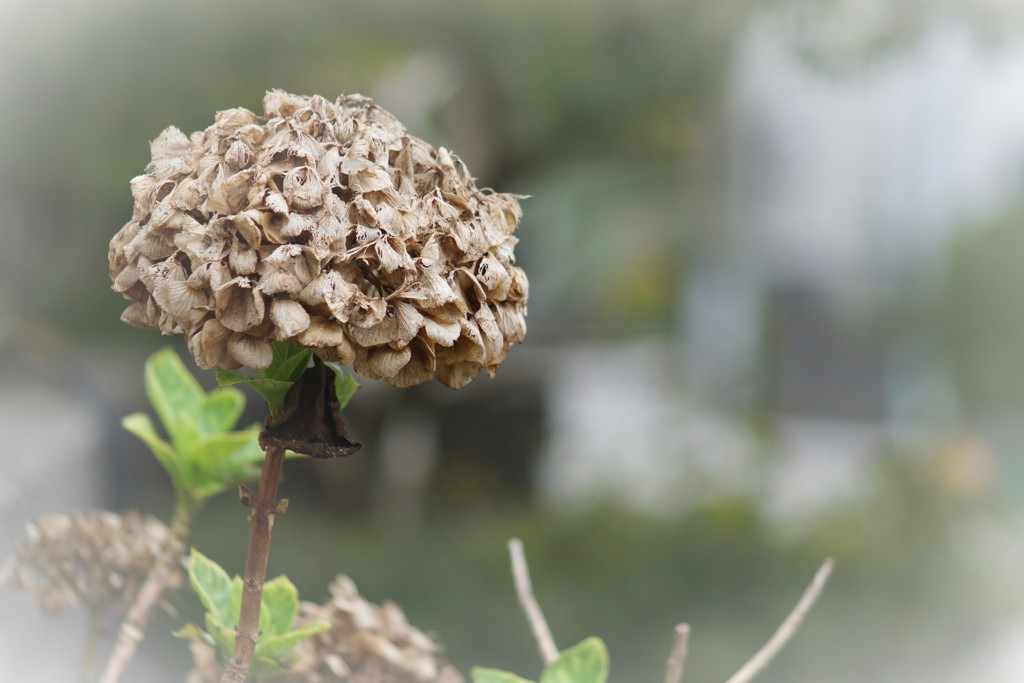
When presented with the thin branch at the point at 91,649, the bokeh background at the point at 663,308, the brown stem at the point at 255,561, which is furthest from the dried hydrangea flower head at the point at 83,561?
the bokeh background at the point at 663,308

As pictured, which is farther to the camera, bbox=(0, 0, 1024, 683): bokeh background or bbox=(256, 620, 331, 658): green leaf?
bbox=(0, 0, 1024, 683): bokeh background

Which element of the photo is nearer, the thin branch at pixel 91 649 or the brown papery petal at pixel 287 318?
the brown papery petal at pixel 287 318

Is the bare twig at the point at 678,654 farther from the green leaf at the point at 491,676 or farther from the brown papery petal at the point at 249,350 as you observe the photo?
the brown papery petal at the point at 249,350

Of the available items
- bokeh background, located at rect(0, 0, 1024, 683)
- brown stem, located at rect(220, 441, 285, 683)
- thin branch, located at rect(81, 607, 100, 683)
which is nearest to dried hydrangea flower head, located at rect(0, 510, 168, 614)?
thin branch, located at rect(81, 607, 100, 683)

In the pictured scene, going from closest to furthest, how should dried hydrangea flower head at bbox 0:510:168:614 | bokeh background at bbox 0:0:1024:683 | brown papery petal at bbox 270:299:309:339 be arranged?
brown papery petal at bbox 270:299:309:339 → dried hydrangea flower head at bbox 0:510:168:614 → bokeh background at bbox 0:0:1024:683

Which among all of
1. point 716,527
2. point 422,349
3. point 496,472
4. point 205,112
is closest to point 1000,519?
point 716,527

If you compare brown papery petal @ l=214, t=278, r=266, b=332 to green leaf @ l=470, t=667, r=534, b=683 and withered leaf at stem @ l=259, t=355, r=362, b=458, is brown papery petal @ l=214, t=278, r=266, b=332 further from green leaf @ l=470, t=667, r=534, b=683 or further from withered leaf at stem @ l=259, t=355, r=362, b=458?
green leaf @ l=470, t=667, r=534, b=683

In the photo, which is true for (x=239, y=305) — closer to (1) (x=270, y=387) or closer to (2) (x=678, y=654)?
(1) (x=270, y=387)
